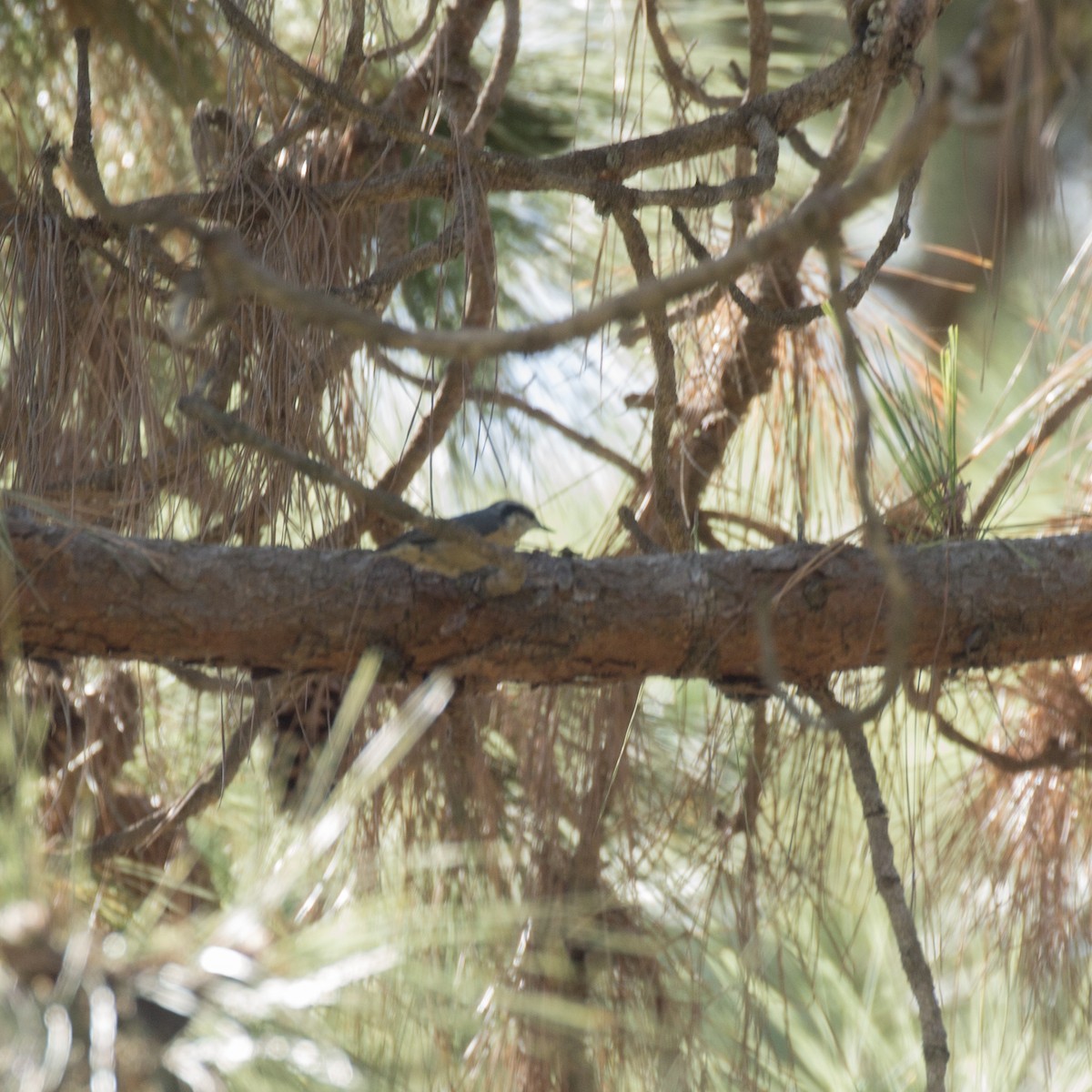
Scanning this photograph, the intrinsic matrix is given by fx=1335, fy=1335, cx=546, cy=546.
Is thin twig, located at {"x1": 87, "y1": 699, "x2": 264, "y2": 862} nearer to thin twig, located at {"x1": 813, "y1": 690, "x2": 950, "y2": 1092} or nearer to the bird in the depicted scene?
the bird

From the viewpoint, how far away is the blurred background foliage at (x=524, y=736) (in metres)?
0.76

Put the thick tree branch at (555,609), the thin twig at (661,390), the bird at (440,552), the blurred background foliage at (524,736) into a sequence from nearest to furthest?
the blurred background foliage at (524,736) < the bird at (440,552) < the thick tree branch at (555,609) < the thin twig at (661,390)

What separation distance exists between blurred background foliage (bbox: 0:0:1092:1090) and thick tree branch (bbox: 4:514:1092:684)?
7cm

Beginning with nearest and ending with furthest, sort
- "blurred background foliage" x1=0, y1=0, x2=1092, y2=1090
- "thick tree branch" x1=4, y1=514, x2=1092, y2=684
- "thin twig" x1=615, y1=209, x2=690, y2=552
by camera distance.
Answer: "blurred background foliage" x1=0, y1=0, x2=1092, y2=1090 < "thick tree branch" x1=4, y1=514, x2=1092, y2=684 < "thin twig" x1=615, y1=209, x2=690, y2=552

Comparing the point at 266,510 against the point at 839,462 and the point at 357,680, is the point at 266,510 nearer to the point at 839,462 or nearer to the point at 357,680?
the point at 357,680

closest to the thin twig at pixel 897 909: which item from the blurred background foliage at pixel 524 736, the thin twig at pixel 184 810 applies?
the blurred background foliage at pixel 524 736

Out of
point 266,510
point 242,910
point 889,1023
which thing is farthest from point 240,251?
point 889,1023

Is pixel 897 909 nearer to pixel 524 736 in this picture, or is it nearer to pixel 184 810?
pixel 524 736

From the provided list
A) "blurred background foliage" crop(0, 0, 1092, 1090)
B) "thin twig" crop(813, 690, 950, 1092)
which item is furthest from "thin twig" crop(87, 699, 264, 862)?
"thin twig" crop(813, 690, 950, 1092)

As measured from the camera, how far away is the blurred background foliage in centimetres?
76

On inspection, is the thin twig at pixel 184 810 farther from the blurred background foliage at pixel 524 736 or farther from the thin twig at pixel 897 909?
the thin twig at pixel 897 909

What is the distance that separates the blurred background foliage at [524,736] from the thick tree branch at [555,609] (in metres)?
0.07

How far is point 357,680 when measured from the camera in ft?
2.60

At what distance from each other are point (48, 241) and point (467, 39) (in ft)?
1.99
